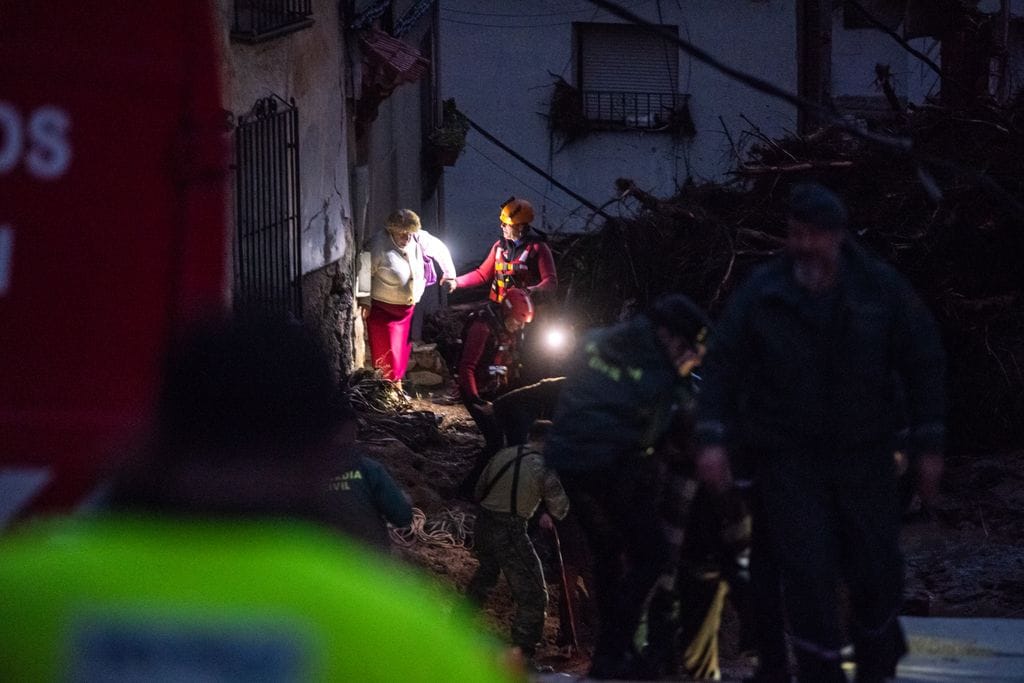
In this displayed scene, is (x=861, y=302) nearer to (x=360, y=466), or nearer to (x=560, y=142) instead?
(x=360, y=466)

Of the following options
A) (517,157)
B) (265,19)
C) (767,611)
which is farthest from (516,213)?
(517,157)

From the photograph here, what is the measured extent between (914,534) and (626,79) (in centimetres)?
1298

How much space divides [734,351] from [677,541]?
3.61 ft

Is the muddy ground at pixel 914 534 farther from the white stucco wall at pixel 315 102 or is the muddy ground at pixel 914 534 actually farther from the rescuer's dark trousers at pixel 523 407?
the white stucco wall at pixel 315 102

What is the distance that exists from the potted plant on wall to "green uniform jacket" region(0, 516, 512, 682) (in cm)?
1759

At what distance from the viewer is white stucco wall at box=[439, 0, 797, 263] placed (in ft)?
→ 72.2

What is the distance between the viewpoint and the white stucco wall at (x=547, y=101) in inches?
866

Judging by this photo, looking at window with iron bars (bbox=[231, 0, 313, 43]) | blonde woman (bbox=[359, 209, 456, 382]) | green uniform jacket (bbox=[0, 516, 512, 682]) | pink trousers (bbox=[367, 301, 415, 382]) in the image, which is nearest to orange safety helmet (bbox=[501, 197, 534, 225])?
blonde woman (bbox=[359, 209, 456, 382])

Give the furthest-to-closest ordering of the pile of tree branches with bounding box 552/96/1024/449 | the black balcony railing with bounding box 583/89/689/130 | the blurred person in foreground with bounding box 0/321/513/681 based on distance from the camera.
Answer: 1. the black balcony railing with bounding box 583/89/689/130
2. the pile of tree branches with bounding box 552/96/1024/449
3. the blurred person in foreground with bounding box 0/321/513/681

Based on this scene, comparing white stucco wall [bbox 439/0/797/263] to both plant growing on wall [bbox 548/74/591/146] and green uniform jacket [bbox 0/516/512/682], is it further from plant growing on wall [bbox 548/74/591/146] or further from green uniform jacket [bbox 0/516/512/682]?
green uniform jacket [bbox 0/516/512/682]

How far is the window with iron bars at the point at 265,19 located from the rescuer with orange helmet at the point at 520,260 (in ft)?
7.32

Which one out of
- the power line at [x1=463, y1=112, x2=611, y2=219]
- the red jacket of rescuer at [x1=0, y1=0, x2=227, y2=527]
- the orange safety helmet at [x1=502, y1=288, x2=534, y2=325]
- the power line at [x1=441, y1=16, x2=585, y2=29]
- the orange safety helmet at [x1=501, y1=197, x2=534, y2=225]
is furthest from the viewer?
the power line at [x1=441, y1=16, x2=585, y2=29]

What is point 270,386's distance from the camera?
1997mm

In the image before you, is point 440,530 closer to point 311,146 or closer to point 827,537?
point 311,146
